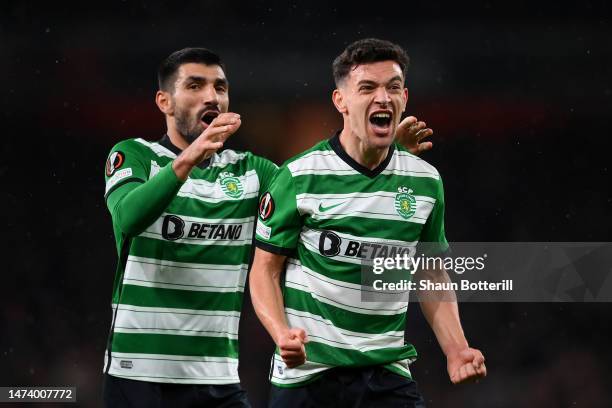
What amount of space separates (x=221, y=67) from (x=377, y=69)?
2.48ft

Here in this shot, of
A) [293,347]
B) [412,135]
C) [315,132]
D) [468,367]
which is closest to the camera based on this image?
[293,347]

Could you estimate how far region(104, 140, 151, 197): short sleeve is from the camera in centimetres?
376

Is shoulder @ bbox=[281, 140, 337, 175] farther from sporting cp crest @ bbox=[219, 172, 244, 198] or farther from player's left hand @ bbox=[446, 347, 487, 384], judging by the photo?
player's left hand @ bbox=[446, 347, 487, 384]

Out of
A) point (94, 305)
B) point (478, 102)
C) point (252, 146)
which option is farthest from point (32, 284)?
point (478, 102)

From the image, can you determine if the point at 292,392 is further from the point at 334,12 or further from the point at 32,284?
the point at 334,12

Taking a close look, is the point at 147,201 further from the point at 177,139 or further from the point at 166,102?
the point at 166,102

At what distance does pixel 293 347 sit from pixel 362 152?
33.3 inches

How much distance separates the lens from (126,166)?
12.5 ft

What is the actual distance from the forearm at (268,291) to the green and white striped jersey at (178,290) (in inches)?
10.6

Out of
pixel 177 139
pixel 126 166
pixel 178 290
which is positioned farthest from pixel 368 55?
pixel 178 290

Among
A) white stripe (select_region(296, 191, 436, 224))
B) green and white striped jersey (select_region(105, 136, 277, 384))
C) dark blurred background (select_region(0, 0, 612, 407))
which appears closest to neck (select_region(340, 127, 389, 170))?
white stripe (select_region(296, 191, 436, 224))

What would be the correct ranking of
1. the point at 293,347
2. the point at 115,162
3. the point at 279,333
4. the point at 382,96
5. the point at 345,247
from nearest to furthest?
the point at 293,347, the point at 279,333, the point at 345,247, the point at 382,96, the point at 115,162

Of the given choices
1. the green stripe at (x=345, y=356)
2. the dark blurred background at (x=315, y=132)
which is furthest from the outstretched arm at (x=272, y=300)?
the dark blurred background at (x=315, y=132)

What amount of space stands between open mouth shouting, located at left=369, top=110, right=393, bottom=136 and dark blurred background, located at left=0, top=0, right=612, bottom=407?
380 cm
